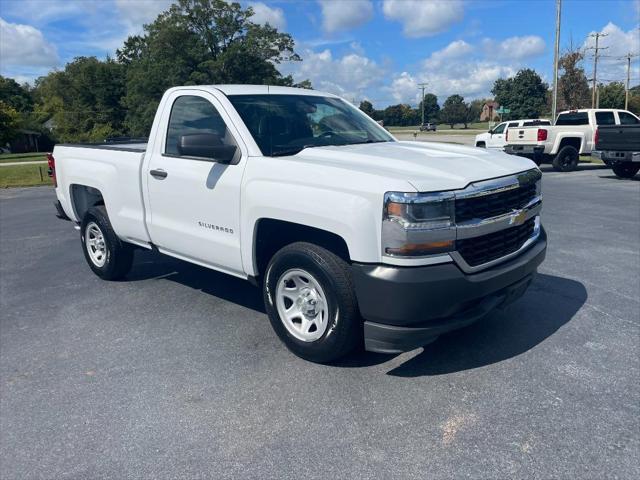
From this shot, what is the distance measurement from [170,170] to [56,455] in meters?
2.50

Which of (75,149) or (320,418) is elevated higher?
(75,149)

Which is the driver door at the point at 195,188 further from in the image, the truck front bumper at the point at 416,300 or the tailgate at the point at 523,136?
the tailgate at the point at 523,136

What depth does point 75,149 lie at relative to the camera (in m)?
6.02

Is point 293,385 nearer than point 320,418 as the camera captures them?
No

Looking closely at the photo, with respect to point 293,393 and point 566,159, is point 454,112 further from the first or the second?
point 293,393

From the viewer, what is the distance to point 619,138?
1434 centimetres

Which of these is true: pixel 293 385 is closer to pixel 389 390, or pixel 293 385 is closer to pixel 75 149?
pixel 389 390

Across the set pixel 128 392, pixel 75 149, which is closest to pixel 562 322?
pixel 128 392

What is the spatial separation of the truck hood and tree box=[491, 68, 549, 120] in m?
81.9

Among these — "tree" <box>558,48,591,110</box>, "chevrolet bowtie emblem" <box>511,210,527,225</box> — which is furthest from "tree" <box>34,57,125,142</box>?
"chevrolet bowtie emblem" <box>511,210,527,225</box>

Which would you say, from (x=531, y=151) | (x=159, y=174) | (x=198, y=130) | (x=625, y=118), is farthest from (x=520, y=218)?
(x=625, y=118)

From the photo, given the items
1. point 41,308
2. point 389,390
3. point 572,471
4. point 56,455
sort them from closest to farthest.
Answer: point 572,471
point 56,455
point 389,390
point 41,308

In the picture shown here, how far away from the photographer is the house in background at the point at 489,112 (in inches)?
4341

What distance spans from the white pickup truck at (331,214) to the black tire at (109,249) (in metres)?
0.48
